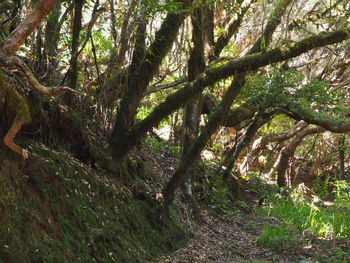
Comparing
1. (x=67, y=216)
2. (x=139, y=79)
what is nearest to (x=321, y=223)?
(x=139, y=79)

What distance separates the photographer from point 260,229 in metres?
9.71

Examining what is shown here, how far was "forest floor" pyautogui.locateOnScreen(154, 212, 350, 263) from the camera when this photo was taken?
635 cm

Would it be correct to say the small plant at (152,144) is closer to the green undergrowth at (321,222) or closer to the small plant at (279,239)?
the green undergrowth at (321,222)

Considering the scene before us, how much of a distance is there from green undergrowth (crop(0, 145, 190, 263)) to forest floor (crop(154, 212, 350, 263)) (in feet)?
1.66

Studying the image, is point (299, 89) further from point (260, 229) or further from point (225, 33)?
point (260, 229)

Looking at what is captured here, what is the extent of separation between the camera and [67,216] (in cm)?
428

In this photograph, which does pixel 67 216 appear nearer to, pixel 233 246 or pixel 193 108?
pixel 233 246

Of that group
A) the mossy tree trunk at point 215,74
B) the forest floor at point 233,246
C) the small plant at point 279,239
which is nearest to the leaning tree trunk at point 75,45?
the mossy tree trunk at point 215,74

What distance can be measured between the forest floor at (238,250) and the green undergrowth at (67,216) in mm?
506

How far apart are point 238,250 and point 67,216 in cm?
404

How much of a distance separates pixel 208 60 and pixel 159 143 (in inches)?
105

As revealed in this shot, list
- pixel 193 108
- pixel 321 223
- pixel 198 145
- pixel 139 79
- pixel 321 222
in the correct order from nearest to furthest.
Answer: pixel 139 79 → pixel 198 145 → pixel 321 223 → pixel 321 222 → pixel 193 108

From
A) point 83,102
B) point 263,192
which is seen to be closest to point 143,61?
point 83,102

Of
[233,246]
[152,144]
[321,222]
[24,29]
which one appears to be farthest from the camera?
[152,144]
